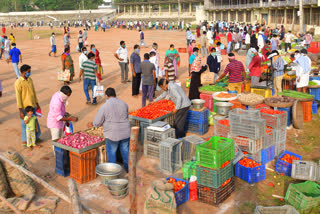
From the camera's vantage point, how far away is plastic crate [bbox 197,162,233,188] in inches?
225

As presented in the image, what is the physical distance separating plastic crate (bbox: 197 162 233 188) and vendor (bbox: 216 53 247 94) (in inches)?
200

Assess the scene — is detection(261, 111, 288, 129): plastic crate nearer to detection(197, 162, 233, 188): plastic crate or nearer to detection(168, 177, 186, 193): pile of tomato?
detection(197, 162, 233, 188): plastic crate

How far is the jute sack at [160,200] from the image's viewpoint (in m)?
5.32

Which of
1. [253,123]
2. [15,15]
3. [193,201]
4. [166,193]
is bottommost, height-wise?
[193,201]

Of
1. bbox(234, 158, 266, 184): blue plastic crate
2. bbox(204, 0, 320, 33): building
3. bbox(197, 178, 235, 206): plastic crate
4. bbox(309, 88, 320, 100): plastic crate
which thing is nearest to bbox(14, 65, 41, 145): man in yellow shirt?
bbox(197, 178, 235, 206): plastic crate

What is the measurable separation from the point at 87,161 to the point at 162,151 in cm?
151

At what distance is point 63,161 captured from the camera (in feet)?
22.4

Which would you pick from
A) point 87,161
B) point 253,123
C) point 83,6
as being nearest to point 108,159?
point 87,161

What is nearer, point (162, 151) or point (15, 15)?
point (162, 151)

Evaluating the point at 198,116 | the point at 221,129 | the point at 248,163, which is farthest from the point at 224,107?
the point at 248,163

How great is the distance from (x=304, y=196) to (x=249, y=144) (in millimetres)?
1682

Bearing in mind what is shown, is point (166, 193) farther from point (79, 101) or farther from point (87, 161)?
point (79, 101)

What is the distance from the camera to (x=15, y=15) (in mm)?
107625

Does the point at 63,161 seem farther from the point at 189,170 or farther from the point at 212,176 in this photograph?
the point at 212,176
